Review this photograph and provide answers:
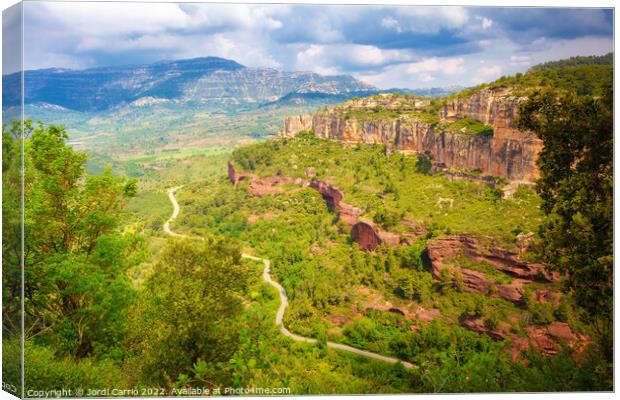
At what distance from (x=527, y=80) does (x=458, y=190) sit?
2384mm

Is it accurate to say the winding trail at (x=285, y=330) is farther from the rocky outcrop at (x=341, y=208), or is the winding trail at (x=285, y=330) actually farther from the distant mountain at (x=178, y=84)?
the distant mountain at (x=178, y=84)

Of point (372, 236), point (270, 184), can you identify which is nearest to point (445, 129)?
point (372, 236)

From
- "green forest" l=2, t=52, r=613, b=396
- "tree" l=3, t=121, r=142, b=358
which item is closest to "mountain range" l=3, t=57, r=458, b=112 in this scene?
"tree" l=3, t=121, r=142, b=358

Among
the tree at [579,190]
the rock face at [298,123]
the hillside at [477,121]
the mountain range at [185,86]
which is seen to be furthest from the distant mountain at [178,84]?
the rock face at [298,123]

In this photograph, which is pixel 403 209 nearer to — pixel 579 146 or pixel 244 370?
pixel 579 146

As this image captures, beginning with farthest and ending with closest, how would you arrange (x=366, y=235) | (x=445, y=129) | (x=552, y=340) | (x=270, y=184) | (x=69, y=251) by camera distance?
(x=270, y=184)
(x=445, y=129)
(x=366, y=235)
(x=552, y=340)
(x=69, y=251)

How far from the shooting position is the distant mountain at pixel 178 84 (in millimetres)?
7473

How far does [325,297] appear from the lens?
7.84m

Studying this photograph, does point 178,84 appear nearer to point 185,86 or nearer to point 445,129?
point 185,86

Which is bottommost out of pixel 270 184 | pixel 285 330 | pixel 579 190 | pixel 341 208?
pixel 285 330

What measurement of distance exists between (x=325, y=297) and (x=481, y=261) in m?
2.46

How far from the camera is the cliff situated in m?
7.70

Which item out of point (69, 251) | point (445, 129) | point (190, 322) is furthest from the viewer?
point (445, 129)

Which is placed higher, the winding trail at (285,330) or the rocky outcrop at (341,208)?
the rocky outcrop at (341,208)
